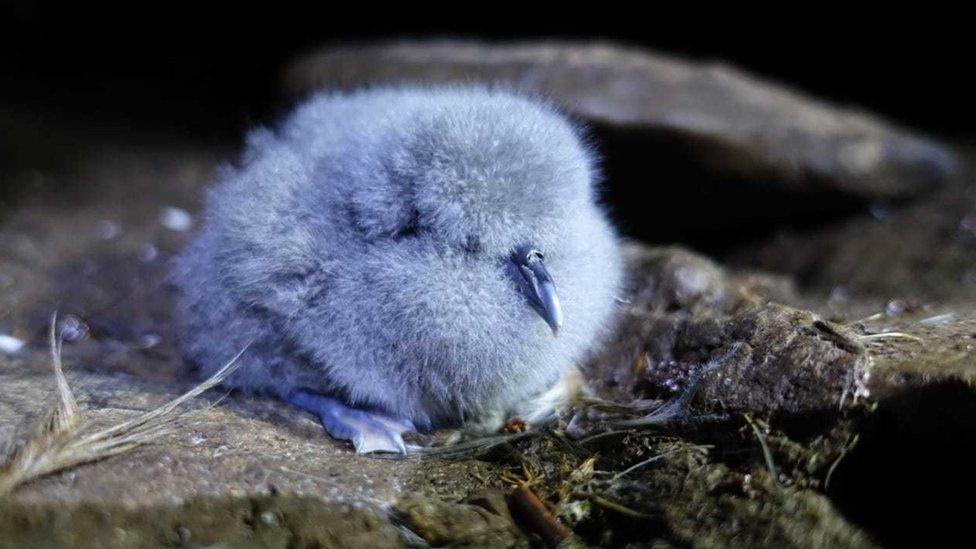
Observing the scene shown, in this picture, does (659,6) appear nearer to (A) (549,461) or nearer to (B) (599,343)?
(B) (599,343)

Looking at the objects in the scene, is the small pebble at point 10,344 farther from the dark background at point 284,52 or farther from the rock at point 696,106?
the dark background at point 284,52

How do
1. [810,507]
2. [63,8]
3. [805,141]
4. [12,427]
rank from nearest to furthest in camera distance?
[810,507] < [12,427] < [805,141] < [63,8]

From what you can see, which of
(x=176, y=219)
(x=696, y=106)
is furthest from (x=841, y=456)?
(x=176, y=219)

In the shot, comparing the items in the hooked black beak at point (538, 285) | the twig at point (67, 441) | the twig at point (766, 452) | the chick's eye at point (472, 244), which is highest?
the chick's eye at point (472, 244)

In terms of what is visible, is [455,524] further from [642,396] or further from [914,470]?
[914,470]

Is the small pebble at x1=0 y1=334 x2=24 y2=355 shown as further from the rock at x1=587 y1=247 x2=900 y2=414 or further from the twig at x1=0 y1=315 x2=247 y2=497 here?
the rock at x1=587 y1=247 x2=900 y2=414

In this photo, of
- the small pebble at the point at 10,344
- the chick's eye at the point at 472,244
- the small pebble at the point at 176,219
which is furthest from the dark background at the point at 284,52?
the chick's eye at the point at 472,244

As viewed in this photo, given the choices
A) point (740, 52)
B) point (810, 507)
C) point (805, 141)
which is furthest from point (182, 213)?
point (740, 52)

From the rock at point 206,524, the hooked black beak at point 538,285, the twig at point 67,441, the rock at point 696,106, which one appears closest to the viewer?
the rock at point 206,524
